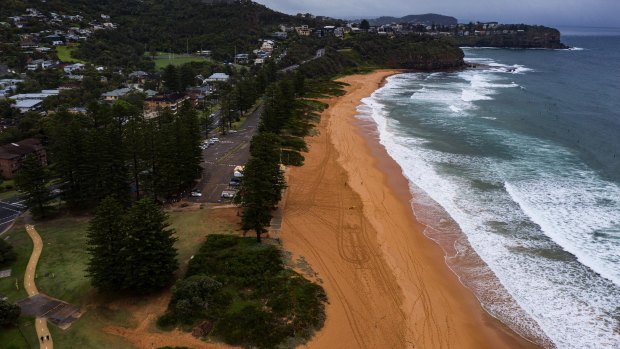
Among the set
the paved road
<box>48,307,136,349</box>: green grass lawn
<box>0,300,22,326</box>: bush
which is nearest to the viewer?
<box>48,307,136,349</box>: green grass lawn

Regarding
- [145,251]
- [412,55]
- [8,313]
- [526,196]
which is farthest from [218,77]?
[8,313]

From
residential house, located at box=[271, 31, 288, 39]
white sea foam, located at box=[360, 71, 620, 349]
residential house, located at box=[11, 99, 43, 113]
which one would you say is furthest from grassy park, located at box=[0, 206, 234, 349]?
residential house, located at box=[271, 31, 288, 39]

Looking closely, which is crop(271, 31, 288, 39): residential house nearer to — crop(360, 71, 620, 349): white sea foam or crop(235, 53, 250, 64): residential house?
crop(235, 53, 250, 64): residential house

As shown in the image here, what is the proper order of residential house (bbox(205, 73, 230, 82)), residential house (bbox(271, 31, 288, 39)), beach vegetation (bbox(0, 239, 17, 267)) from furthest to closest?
residential house (bbox(271, 31, 288, 39)) < residential house (bbox(205, 73, 230, 82)) < beach vegetation (bbox(0, 239, 17, 267))

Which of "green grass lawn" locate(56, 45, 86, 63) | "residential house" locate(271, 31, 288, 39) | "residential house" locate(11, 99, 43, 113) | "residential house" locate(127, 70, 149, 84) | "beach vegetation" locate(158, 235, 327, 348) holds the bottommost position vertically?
"beach vegetation" locate(158, 235, 327, 348)

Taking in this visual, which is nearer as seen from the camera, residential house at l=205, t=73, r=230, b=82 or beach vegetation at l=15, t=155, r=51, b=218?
beach vegetation at l=15, t=155, r=51, b=218

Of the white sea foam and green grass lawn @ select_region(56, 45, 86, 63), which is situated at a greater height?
green grass lawn @ select_region(56, 45, 86, 63)

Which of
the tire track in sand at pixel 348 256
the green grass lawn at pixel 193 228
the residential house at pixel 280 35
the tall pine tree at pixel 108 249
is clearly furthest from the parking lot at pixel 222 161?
the residential house at pixel 280 35
